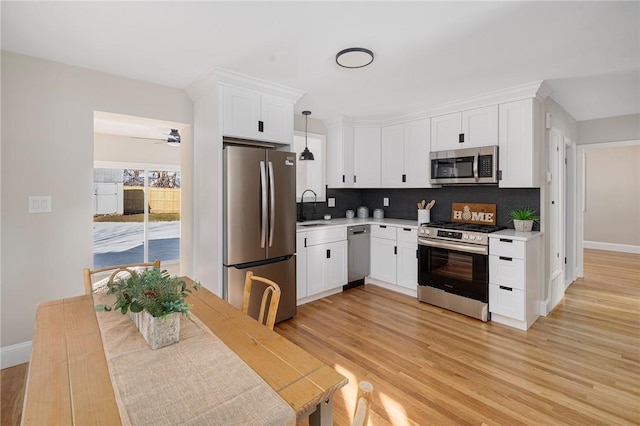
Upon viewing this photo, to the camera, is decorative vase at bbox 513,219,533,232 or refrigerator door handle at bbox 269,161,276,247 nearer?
refrigerator door handle at bbox 269,161,276,247

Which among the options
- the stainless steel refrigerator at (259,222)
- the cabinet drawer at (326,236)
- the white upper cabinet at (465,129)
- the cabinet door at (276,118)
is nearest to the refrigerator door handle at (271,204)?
the stainless steel refrigerator at (259,222)

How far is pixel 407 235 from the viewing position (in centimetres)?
400

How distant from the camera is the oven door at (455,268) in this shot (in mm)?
3268

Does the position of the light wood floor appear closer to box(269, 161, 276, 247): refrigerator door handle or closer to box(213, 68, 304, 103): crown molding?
box(269, 161, 276, 247): refrigerator door handle

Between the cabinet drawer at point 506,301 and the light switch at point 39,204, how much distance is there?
4318 mm

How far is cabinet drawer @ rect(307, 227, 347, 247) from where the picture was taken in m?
3.76

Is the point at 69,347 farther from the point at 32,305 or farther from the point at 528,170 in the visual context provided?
the point at 528,170

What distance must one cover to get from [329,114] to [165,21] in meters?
2.62

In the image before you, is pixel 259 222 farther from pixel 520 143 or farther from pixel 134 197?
pixel 134 197

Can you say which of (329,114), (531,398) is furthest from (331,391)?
(329,114)

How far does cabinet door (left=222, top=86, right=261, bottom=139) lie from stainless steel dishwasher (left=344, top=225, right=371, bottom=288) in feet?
6.27

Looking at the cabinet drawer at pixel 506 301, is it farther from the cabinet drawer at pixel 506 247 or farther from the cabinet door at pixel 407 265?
the cabinet door at pixel 407 265

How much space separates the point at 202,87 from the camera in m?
2.99

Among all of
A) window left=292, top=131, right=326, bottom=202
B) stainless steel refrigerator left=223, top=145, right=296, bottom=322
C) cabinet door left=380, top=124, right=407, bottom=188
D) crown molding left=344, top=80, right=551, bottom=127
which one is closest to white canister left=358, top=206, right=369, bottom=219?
cabinet door left=380, top=124, right=407, bottom=188
